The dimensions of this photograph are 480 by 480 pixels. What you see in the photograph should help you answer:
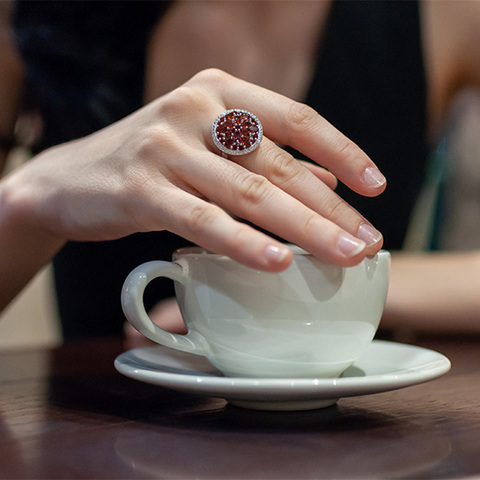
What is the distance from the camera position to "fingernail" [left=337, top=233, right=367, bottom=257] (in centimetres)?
44

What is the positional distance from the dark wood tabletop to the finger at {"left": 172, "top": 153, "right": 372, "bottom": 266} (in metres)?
0.12

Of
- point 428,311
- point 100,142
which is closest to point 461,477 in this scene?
point 100,142

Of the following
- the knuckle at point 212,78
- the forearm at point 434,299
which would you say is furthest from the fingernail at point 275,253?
the forearm at point 434,299

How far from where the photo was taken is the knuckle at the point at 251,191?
485 millimetres

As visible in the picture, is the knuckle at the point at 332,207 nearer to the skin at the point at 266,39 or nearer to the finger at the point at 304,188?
the finger at the point at 304,188

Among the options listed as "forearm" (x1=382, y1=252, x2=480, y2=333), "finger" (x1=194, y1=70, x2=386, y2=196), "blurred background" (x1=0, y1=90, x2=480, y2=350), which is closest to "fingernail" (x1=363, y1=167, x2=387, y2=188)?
"finger" (x1=194, y1=70, x2=386, y2=196)

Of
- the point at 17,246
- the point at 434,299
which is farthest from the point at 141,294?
the point at 434,299

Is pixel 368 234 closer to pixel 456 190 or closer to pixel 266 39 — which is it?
pixel 266 39

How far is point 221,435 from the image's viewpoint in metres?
0.40

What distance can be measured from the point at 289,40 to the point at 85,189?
792 millimetres

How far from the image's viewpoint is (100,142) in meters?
0.62

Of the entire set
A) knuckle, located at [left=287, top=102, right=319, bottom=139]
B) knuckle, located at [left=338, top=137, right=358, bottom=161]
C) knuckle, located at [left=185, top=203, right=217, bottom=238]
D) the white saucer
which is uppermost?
knuckle, located at [left=287, top=102, right=319, bottom=139]

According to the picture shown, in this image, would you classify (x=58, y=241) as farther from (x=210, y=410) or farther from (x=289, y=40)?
(x=289, y=40)

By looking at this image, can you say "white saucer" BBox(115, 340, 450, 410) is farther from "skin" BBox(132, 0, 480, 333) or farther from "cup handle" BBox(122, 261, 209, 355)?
"skin" BBox(132, 0, 480, 333)
